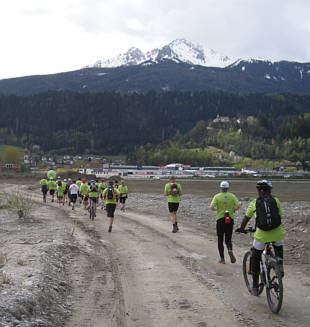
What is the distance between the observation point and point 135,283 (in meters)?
8.43

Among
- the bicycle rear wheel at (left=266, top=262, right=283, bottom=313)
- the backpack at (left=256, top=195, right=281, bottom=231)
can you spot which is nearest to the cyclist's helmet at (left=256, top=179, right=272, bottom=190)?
the backpack at (left=256, top=195, right=281, bottom=231)

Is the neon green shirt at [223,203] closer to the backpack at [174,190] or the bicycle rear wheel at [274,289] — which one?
the bicycle rear wheel at [274,289]

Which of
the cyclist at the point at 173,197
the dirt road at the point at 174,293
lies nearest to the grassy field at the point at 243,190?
the cyclist at the point at 173,197

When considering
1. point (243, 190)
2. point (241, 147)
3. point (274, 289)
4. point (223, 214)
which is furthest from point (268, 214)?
point (241, 147)

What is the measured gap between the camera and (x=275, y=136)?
193125mm

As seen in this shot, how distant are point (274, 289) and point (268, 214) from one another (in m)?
1.18

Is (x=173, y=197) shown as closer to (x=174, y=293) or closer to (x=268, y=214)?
(x=174, y=293)

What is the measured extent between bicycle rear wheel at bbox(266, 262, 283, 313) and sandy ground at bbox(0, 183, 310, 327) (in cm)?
14

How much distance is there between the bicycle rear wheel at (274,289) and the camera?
21.5ft

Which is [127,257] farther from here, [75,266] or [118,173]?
[118,173]

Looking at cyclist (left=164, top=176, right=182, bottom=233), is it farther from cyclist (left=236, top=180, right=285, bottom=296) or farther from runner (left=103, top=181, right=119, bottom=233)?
cyclist (left=236, top=180, right=285, bottom=296)

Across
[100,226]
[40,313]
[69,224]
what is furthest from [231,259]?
[69,224]

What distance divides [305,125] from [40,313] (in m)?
204

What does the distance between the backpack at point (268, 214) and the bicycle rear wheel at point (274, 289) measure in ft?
1.99
